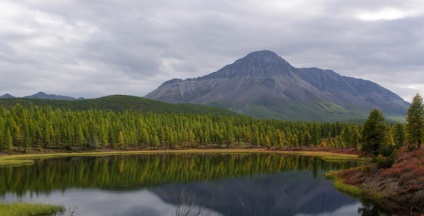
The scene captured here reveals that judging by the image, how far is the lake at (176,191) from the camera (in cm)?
5469

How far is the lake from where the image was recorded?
179 feet

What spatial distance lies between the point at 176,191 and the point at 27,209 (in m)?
27.8

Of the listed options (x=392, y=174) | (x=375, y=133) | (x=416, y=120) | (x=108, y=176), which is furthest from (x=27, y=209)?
(x=416, y=120)

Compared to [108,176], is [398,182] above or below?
above

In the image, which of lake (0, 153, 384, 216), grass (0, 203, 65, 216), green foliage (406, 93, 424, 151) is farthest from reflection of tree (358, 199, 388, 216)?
green foliage (406, 93, 424, 151)

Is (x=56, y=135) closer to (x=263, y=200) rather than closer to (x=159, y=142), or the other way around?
(x=159, y=142)

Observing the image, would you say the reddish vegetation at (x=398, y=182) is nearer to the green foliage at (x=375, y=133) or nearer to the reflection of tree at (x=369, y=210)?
the reflection of tree at (x=369, y=210)

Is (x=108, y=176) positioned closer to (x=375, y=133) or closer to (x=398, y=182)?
A: (x=398, y=182)

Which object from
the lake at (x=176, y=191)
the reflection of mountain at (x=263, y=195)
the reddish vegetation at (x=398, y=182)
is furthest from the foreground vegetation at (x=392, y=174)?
the reflection of mountain at (x=263, y=195)

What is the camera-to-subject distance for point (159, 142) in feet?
642

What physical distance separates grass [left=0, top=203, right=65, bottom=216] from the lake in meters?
1.83

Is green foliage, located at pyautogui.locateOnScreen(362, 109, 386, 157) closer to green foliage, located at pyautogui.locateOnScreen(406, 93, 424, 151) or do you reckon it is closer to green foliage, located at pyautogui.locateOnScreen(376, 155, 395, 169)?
green foliage, located at pyautogui.locateOnScreen(406, 93, 424, 151)

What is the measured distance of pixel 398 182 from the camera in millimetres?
58906

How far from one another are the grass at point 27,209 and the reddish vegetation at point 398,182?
46673mm
